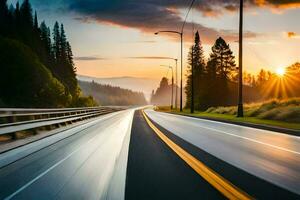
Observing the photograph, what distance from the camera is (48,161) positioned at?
1135 cm

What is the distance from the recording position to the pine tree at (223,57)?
117938mm

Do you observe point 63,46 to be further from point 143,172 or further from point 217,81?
point 143,172

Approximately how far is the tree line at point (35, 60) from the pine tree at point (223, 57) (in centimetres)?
3438

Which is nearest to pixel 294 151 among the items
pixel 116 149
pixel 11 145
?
pixel 116 149

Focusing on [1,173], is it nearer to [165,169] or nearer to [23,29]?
[165,169]

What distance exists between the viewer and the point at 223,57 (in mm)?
119625

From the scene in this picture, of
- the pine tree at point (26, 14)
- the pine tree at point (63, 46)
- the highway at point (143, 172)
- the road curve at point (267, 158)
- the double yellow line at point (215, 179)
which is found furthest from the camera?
the pine tree at point (63, 46)

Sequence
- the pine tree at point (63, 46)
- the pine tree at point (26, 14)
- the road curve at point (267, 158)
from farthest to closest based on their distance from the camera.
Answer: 1. the pine tree at point (63, 46)
2. the pine tree at point (26, 14)
3. the road curve at point (267, 158)

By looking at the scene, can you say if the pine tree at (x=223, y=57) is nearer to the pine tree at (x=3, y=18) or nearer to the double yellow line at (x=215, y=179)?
the pine tree at (x=3, y=18)

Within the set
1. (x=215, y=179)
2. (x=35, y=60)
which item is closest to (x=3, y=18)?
(x=35, y=60)

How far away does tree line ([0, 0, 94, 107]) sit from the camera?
3332 inches

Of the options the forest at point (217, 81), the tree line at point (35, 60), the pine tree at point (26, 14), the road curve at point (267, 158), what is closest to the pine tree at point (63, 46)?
the tree line at point (35, 60)

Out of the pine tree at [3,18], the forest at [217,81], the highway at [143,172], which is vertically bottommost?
the highway at [143,172]

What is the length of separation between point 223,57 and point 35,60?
49839 millimetres
